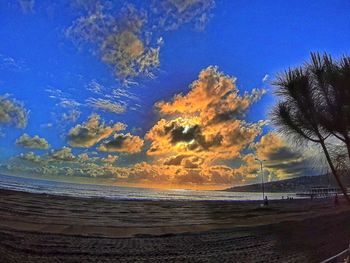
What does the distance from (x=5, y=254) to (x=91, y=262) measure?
2.69m

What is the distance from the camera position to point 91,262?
12203 mm

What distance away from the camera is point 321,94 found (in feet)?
22.7

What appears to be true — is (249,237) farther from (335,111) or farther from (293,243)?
(335,111)

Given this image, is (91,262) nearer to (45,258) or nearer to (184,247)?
(45,258)

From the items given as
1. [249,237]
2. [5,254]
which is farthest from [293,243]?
[5,254]

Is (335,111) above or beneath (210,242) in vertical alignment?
above

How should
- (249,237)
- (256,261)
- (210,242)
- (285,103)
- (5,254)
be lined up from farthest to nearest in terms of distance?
(249,237), (210,242), (256,261), (5,254), (285,103)

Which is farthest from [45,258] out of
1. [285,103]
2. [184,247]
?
[285,103]

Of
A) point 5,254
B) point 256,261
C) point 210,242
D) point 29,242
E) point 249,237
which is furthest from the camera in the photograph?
point 249,237

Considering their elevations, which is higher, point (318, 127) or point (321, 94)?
point (321, 94)

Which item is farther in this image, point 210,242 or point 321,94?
point 210,242

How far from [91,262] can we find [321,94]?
9.19m

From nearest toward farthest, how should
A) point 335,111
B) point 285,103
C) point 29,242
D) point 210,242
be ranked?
point 335,111
point 285,103
point 29,242
point 210,242

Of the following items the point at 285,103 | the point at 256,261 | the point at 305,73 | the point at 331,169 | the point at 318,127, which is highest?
the point at 305,73
